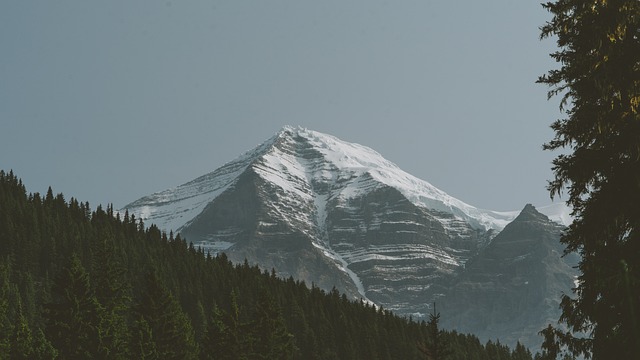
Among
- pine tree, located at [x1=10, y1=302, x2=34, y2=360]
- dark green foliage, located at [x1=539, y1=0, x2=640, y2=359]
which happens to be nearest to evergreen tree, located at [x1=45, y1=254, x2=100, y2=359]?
pine tree, located at [x1=10, y1=302, x2=34, y2=360]

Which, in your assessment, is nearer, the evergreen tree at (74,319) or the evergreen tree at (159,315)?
the evergreen tree at (74,319)

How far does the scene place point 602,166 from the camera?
1898 centimetres

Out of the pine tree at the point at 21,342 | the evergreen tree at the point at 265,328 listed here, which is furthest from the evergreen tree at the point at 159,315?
the evergreen tree at the point at 265,328

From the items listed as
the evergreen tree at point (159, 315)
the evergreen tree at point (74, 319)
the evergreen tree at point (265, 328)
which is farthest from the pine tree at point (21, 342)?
the evergreen tree at point (265, 328)

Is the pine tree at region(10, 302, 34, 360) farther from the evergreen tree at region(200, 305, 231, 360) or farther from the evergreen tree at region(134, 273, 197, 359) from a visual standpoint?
the evergreen tree at region(200, 305, 231, 360)

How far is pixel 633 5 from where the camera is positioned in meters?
18.6

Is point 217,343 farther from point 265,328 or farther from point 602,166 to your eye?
point 602,166

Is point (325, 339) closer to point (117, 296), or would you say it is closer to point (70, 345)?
point (117, 296)

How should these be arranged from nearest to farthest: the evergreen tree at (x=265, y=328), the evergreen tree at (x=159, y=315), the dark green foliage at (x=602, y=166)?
the dark green foliage at (x=602, y=166) < the evergreen tree at (x=159, y=315) < the evergreen tree at (x=265, y=328)

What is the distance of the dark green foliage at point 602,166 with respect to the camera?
59.9 ft

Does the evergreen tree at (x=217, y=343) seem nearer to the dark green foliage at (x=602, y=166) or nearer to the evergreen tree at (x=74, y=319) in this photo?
the evergreen tree at (x=74, y=319)

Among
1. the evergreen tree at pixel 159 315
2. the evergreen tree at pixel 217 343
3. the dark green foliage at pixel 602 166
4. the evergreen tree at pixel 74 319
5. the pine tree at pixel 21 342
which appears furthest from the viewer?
the evergreen tree at pixel 217 343

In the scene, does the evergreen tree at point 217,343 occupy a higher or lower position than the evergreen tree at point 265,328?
lower

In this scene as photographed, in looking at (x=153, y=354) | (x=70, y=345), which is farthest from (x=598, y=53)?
(x=153, y=354)
